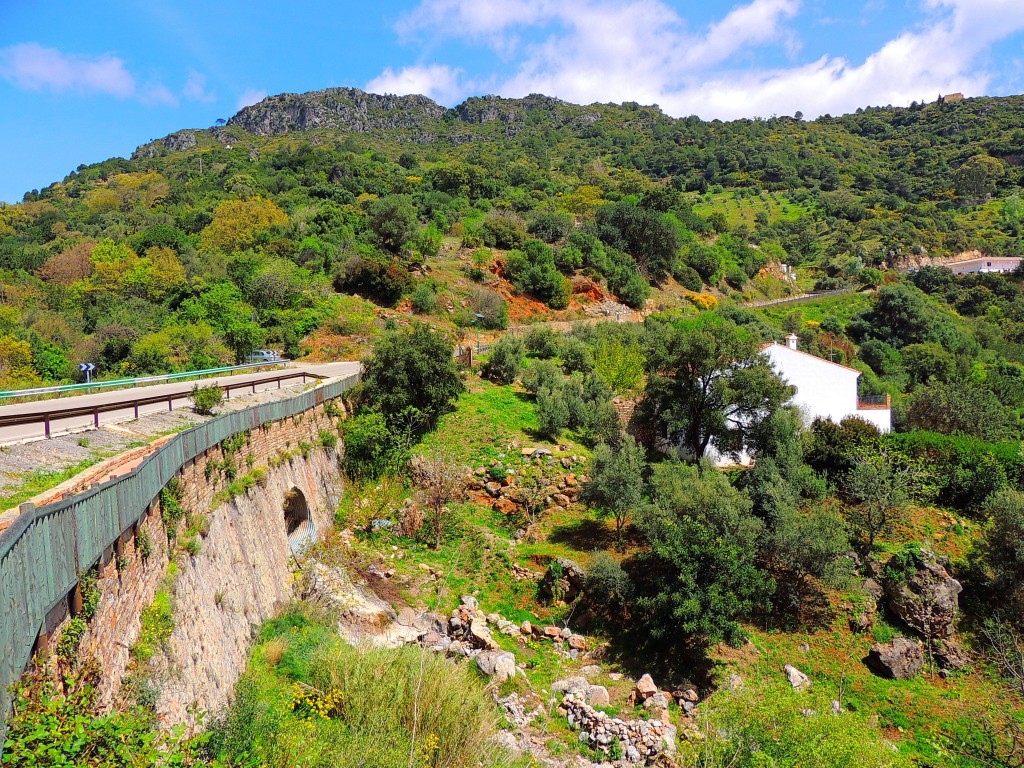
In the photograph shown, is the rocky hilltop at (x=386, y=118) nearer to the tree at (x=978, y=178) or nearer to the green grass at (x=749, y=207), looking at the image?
the green grass at (x=749, y=207)

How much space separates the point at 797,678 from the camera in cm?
1386

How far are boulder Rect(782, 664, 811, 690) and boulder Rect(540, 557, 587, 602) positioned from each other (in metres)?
5.38

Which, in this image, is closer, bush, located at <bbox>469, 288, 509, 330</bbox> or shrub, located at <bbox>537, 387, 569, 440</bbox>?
shrub, located at <bbox>537, 387, 569, 440</bbox>

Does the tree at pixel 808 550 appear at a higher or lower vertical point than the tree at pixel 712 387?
lower

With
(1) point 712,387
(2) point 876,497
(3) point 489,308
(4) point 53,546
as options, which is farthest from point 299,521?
(3) point 489,308

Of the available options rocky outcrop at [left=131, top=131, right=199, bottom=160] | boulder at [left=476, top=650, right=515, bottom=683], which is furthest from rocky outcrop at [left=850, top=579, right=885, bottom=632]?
rocky outcrop at [left=131, top=131, right=199, bottom=160]

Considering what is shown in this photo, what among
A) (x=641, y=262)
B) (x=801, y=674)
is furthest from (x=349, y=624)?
(x=641, y=262)

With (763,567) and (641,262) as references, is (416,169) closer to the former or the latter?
(641,262)

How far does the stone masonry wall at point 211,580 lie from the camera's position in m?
6.83

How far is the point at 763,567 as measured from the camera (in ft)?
56.2

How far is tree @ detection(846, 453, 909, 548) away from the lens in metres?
18.2

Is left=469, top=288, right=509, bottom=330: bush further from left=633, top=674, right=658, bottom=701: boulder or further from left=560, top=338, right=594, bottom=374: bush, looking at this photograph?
left=633, top=674, right=658, bottom=701: boulder

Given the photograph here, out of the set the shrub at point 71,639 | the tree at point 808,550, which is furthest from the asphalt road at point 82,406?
the tree at point 808,550

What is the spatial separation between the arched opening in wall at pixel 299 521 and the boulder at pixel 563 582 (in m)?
6.87
